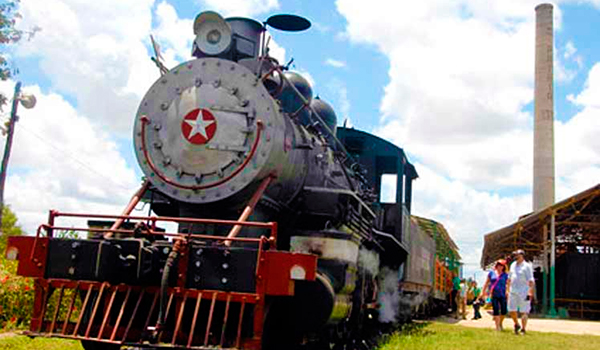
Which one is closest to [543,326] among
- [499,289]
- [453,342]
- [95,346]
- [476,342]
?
[499,289]

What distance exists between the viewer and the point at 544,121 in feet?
136

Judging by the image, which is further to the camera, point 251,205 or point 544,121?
point 544,121

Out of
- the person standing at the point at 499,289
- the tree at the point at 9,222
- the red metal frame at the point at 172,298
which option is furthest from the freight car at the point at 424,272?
the tree at the point at 9,222

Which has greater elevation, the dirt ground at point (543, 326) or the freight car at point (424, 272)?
the freight car at point (424, 272)

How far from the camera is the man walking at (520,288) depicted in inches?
450

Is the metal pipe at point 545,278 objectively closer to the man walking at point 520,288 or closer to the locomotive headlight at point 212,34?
the man walking at point 520,288

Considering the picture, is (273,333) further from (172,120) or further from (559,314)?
(559,314)

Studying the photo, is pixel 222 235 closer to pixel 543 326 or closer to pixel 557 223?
pixel 543 326

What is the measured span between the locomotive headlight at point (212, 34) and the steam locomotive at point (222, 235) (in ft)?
0.04

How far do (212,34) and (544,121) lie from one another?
38.3 metres

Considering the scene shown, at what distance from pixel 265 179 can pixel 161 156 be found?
110 centimetres

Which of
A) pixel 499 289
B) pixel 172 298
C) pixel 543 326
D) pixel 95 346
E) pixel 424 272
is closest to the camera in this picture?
pixel 172 298

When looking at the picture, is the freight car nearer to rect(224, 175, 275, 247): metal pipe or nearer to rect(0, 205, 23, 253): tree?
rect(224, 175, 275, 247): metal pipe

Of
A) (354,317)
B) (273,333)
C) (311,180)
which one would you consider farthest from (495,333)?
(273,333)
